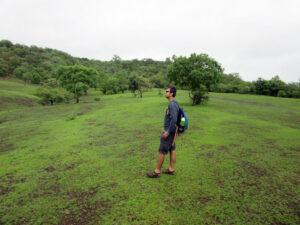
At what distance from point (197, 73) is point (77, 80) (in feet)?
82.3

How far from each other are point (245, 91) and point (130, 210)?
55328 mm

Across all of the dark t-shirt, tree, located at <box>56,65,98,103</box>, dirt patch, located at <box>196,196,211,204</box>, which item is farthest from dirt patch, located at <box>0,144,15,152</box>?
tree, located at <box>56,65,98,103</box>

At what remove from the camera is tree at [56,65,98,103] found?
106ft

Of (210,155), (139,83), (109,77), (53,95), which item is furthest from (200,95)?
(109,77)

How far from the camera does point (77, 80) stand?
3341cm

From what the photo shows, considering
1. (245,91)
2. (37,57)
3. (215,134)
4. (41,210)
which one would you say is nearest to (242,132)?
(215,134)

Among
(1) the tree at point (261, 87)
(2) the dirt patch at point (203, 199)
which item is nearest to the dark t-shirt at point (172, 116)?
(2) the dirt patch at point (203, 199)

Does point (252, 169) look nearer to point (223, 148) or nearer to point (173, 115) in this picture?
point (223, 148)

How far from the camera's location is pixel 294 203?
3.37 meters

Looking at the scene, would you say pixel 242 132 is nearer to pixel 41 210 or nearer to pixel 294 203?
pixel 294 203

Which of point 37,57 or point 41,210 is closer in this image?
point 41,210

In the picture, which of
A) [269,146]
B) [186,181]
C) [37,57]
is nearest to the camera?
[186,181]

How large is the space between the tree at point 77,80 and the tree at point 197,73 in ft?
63.5

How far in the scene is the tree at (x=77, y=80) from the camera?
3219 centimetres
